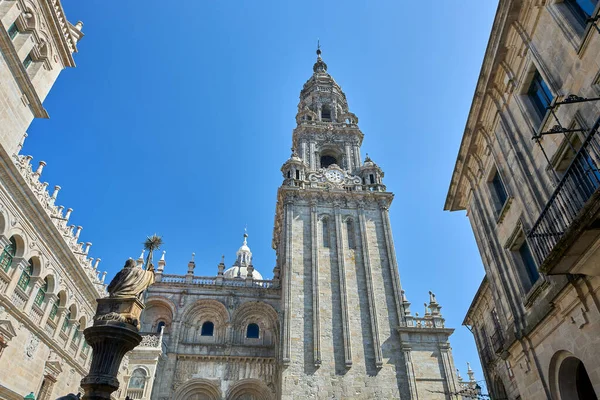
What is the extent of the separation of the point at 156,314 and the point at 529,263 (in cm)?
2746

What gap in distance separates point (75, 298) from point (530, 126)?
2155cm

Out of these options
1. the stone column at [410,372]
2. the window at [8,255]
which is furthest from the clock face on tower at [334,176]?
the window at [8,255]

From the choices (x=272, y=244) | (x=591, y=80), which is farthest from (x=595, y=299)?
(x=272, y=244)

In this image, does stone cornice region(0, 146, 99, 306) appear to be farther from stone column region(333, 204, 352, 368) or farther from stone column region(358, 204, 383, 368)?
stone column region(358, 204, 383, 368)

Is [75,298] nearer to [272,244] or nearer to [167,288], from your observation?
[167,288]

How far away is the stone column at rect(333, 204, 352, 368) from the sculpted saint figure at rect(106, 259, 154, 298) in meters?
18.5

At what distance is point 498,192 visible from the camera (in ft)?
40.7

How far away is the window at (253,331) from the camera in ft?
101

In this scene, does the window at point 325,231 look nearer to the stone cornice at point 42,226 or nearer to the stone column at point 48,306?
the stone cornice at point 42,226

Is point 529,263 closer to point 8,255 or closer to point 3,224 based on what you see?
point 3,224

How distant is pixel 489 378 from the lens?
18859 millimetres

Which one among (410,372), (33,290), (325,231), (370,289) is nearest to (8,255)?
(33,290)

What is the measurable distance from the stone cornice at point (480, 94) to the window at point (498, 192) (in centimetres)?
135

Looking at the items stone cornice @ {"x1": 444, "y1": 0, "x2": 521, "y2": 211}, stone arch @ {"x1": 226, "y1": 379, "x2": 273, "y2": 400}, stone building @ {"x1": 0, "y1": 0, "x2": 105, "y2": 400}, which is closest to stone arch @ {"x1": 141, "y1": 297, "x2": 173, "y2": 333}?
stone arch @ {"x1": 226, "y1": 379, "x2": 273, "y2": 400}
